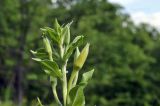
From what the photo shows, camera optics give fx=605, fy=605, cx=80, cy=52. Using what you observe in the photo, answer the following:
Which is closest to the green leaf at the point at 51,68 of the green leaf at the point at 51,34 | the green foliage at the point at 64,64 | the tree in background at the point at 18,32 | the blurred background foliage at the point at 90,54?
the green foliage at the point at 64,64

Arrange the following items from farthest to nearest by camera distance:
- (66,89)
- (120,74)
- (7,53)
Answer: (120,74), (7,53), (66,89)

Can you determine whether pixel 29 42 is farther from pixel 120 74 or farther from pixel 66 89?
pixel 66 89

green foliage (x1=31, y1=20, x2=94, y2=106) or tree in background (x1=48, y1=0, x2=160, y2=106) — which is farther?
tree in background (x1=48, y1=0, x2=160, y2=106)

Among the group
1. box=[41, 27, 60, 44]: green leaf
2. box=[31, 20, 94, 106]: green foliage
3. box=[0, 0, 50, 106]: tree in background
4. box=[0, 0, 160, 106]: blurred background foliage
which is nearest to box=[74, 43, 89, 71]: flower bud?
box=[31, 20, 94, 106]: green foliage

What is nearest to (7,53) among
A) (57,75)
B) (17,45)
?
(17,45)

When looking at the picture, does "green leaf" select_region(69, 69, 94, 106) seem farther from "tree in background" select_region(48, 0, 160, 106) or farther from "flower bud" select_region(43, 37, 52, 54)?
"tree in background" select_region(48, 0, 160, 106)

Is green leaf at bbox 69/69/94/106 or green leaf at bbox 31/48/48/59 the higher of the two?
green leaf at bbox 31/48/48/59

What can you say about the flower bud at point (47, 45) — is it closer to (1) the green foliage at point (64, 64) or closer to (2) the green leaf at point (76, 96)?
(1) the green foliage at point (64, 64)
